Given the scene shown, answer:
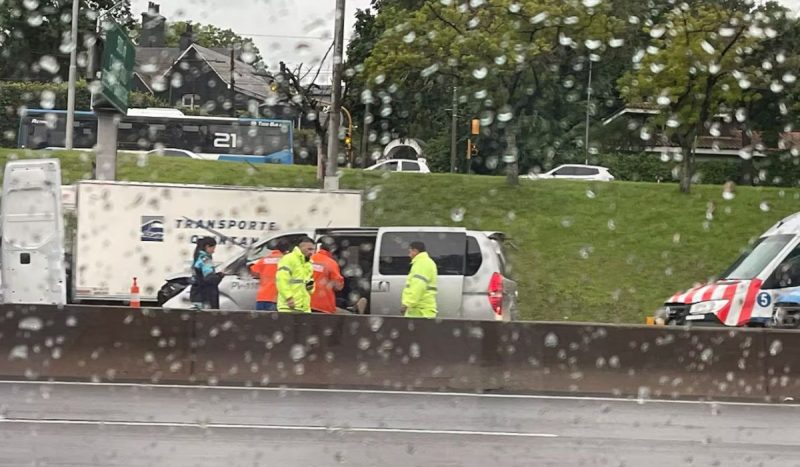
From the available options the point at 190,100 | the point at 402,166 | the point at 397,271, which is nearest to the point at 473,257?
the point at 397,271

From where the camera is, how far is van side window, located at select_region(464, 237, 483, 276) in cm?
1498

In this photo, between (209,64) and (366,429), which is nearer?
(366,429)

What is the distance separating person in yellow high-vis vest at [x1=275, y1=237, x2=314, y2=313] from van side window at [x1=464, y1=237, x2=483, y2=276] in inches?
101

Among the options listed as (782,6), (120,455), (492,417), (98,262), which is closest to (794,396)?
(492,417)

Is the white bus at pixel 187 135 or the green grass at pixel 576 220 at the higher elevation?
the white bus at pixel 187 135

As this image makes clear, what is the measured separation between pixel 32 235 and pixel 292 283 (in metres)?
6.59

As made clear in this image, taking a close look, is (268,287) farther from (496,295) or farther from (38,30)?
(38,30)

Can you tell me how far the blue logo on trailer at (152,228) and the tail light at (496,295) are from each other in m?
7.69

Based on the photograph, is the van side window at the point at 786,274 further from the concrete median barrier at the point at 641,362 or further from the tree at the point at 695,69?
the tree at the point at 695,69

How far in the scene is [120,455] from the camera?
24.2ft

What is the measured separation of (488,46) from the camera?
2833cm

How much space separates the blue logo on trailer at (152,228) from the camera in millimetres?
20156

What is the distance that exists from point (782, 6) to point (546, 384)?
121 ft

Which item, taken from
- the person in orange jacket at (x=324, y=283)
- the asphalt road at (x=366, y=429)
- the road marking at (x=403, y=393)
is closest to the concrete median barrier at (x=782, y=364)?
the road marking at (x=403, y=393)
